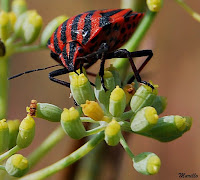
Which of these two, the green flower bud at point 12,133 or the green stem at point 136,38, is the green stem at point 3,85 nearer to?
the green flower bud at point 12,133

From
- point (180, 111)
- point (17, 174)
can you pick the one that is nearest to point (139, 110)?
point (17, 174)

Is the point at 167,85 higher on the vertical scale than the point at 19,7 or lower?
lower

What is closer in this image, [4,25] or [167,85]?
[4,25]

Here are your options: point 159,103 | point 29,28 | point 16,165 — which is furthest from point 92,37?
point 16,165

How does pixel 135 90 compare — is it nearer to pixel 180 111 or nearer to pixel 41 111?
pixel 41 111

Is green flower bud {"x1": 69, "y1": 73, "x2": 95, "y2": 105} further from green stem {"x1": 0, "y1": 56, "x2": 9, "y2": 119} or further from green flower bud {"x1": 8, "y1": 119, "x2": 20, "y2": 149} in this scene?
green stem {"x1": 0, "y1": 56, "x2": 9, "y2": 119}

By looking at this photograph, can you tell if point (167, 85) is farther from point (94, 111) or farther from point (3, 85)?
point (94, 111)

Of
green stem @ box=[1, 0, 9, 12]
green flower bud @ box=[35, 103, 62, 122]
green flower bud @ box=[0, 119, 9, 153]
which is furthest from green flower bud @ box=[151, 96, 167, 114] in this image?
green stem @ box=[1, 0, 9, 12]
